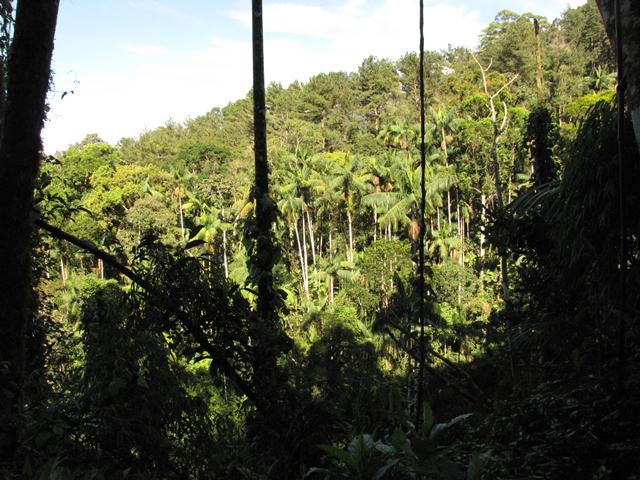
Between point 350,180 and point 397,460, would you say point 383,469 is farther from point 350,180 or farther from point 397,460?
point 350,180

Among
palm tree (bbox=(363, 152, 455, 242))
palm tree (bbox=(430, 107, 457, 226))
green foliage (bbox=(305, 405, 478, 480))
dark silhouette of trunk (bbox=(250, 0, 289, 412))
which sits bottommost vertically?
green foliage (bbox=(305, 405, 478, 480))

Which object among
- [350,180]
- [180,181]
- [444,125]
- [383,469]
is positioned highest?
[444,125]

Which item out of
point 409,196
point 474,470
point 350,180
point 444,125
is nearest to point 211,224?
point 350,180

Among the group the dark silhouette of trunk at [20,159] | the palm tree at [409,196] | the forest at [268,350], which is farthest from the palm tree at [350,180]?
the dark silhouette of trunk at [20,159]

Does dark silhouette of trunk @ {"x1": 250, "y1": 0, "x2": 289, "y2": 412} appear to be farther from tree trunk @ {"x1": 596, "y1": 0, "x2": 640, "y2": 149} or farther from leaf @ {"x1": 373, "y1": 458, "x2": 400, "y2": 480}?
tree trunk @ {"x1": 596, "y1": 0, "x2": 640, "y2": 149}

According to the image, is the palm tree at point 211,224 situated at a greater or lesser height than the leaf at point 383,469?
greater

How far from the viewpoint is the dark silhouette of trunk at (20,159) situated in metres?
2.83

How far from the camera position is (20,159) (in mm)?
2855

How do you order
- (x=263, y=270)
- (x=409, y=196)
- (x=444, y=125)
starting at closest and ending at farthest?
1. (x=263, y=270)
2. (x=409, y=196)
3. (x=444, y=125)

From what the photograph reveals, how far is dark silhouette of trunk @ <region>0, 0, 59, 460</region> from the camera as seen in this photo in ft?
9.29

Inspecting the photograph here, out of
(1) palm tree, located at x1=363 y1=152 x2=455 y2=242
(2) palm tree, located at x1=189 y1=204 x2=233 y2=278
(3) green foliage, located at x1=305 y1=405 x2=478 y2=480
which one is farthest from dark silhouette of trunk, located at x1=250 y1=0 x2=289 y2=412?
(2) palm tree, located at x1=189 y1=204 x2=233 y2=278

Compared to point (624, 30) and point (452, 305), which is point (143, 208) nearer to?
point (452, 305)

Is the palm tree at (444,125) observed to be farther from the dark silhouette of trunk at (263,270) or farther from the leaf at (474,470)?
the leaf at (474,470)

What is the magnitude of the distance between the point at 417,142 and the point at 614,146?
2767 cm
